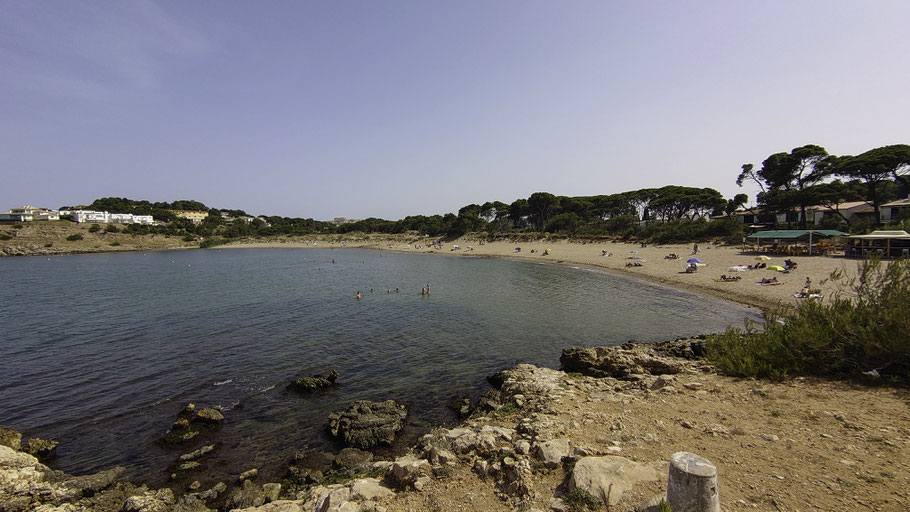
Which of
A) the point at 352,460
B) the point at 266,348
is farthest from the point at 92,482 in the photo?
the point at 266,348

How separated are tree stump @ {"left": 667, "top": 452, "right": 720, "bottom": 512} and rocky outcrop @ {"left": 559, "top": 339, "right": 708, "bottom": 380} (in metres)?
7.70

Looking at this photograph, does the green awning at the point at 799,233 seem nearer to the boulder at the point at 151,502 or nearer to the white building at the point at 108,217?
the boulder at the point at 151,502

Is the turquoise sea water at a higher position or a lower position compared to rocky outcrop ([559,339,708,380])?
lower

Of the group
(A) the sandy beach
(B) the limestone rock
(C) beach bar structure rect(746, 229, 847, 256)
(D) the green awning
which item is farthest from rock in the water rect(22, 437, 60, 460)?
(D) the green awning

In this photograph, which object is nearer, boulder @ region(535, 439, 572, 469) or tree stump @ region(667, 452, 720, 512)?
tree stump @ region(667, 452, 720, 512)

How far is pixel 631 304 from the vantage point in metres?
25.5

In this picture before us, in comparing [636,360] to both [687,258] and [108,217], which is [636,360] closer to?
[687,258]

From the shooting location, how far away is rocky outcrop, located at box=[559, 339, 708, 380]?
11.6 m

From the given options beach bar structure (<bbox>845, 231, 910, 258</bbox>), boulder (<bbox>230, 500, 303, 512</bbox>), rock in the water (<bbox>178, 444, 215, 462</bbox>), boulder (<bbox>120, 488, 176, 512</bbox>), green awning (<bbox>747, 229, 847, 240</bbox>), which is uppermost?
green awning (<bbox>747, 229, 847, 240</bbox>)

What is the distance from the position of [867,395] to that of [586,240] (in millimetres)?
60620

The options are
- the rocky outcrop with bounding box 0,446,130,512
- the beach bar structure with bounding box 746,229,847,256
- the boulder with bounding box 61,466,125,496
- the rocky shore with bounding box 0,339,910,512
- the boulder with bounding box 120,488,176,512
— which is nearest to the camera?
the rocky shore with bounding box 0,339,910,512

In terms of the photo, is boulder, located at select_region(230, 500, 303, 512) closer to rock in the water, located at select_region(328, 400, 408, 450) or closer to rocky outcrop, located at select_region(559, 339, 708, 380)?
rock in the water, located at select_region(328, 400, 408, 450)

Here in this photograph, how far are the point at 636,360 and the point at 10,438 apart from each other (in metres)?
17.5

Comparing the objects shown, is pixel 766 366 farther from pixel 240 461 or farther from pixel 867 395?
pixel 240 461
